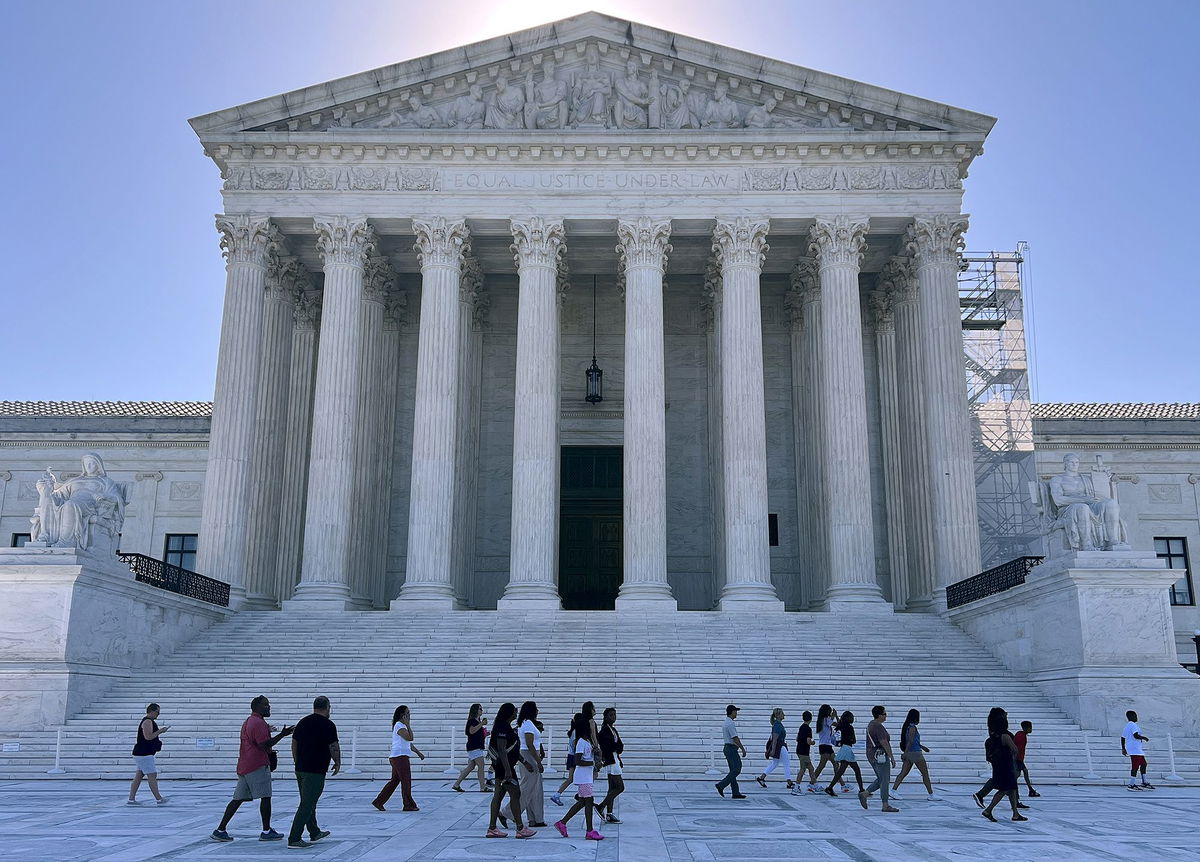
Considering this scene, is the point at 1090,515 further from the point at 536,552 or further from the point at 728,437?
the point at 536,552

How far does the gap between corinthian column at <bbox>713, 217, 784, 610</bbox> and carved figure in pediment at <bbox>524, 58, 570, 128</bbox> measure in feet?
20.7

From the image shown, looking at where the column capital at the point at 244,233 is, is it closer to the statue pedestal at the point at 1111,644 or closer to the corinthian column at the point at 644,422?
the corinthian column at the point at 644,422

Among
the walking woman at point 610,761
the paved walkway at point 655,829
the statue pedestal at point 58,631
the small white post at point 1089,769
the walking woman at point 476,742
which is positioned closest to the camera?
the paved walkway at point 655,829

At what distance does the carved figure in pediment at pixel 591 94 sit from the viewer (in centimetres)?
3422

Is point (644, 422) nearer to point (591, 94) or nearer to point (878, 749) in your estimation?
point (591, 94)

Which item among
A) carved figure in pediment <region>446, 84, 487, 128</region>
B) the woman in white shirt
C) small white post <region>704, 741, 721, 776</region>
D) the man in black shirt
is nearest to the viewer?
the man in black shirt

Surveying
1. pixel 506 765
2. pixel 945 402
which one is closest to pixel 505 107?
pixel 945 402

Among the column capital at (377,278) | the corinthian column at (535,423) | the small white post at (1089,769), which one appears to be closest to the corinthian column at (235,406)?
the column capital at (377,278)

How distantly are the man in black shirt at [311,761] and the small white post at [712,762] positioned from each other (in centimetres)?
937

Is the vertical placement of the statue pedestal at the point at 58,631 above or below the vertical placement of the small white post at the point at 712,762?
above

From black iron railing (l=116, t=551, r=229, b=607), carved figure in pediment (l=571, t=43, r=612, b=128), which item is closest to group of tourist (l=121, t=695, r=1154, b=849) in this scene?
black iron railing (l=116, t=551, r=229, b=607)

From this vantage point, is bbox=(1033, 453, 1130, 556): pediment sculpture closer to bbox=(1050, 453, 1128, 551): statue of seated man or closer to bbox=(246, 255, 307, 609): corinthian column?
bbox=(1050, 453, 1128, 551): statue of seated man

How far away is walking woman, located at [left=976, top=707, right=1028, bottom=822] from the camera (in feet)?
47.4

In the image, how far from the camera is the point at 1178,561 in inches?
1706
